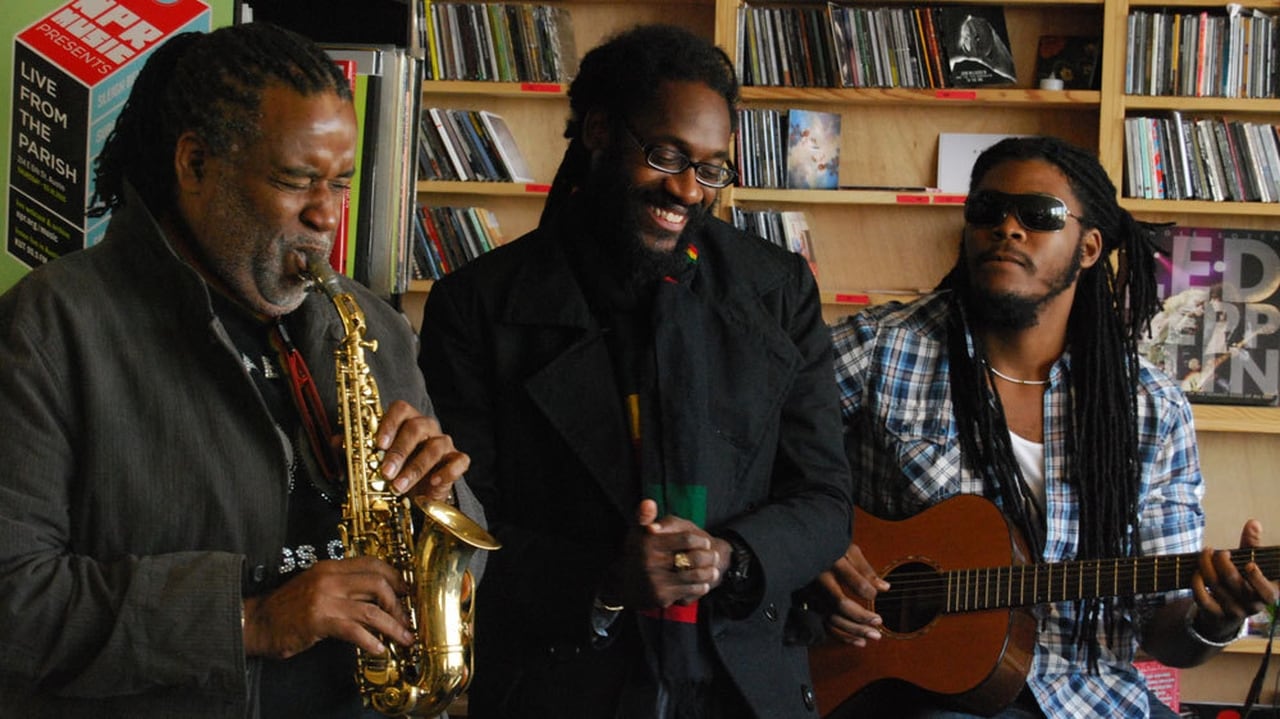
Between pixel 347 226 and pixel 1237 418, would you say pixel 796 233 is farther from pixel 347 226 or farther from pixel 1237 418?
pixel 347 226

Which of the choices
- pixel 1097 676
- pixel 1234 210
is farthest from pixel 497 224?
pixel 1097 676

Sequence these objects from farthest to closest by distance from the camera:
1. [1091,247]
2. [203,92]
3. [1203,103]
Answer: [1203,103]
[1091,247]
[203,92]

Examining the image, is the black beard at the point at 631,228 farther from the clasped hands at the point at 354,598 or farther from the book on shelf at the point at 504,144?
the book on shelf at the point at 504,144

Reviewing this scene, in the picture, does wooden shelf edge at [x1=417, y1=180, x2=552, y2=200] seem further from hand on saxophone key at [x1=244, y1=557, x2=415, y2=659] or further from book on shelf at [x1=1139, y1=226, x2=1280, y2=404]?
hand on saxophone key at [x1=244, y1=557, x2=415, y2=659]

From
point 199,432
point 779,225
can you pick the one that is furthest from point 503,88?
point 199,432

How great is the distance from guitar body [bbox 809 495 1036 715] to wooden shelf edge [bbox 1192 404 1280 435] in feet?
6.53

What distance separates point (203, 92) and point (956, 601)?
1.68m

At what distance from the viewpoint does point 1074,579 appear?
96.1 inches

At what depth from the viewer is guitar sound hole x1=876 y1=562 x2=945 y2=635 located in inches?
101

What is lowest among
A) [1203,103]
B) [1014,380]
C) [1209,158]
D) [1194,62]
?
[1014,380]

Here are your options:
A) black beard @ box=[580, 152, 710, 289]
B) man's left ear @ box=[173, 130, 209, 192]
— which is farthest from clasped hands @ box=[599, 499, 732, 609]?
man's left ear @ box=[173, 130, 209, 192]

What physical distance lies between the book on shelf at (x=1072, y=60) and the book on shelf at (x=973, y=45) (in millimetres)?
128

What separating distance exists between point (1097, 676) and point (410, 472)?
1.55 metres

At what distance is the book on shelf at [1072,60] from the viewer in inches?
170
